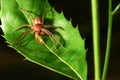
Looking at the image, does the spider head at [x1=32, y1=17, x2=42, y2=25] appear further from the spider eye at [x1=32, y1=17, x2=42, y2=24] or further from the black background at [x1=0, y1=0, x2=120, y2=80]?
the black background at [x1=0, y1=0, x2=120, y2=80]

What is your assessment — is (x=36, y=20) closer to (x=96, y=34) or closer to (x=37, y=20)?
(x=37, y=20)

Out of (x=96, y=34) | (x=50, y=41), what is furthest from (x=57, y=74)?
(x=96, y=34)

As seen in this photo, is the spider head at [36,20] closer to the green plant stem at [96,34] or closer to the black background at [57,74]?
the green plant stem at [96,34]

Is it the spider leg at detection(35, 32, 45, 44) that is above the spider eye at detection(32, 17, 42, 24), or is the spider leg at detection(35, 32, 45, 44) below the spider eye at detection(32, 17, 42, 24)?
below

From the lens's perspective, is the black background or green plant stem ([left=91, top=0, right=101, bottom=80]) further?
the black background

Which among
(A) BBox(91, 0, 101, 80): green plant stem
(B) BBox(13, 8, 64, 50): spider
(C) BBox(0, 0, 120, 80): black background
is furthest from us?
(C) BBox(0, 0, 120, 80): black background

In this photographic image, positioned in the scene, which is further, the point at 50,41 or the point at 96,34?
the point at 50,41

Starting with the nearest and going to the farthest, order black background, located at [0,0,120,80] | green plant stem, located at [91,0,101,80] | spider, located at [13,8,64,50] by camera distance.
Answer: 1. green plant stem, located at [91,0,101,80]
2. spider, located at [13,8,64,50]
3. black background, located at [0,0,120,80]

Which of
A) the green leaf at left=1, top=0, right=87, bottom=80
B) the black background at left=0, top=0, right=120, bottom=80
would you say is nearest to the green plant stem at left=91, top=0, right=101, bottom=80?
the green leaf at left=1, top=0, right=87, bottom=80

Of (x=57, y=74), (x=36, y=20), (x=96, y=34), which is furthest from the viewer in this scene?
(x=57, y=74)
